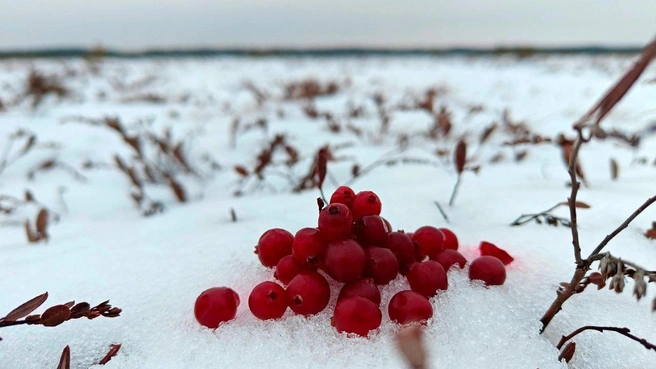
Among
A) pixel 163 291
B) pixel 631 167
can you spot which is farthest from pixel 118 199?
pixel 631 167

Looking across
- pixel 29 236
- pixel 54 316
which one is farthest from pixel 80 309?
pixel 29 236

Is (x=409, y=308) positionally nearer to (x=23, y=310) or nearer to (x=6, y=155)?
(x=23, y=310)

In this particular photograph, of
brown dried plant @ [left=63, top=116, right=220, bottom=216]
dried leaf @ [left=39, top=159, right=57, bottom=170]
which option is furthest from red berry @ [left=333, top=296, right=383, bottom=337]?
dried leaf @ [left=39, top=159, right=57, bottom=170]

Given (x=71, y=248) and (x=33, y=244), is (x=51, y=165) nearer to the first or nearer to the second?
(x=33, y=244)

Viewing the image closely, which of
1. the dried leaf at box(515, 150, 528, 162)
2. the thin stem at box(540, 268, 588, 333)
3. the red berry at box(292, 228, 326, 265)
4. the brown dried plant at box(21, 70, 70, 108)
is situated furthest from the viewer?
the brown dried plant at box(21, 70, 70, 108)

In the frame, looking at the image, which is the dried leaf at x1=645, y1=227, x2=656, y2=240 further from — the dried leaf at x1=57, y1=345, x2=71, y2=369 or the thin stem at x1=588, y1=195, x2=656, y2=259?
the dried leaf at x1=57, y1=345, x2=71, y2=369

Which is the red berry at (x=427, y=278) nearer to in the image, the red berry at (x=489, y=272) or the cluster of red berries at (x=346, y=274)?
the cluster of red berries at (x=346, y=274)
